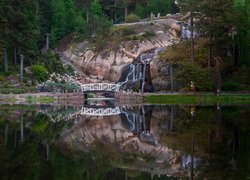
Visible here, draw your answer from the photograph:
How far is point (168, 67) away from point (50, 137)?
42321 millimetres

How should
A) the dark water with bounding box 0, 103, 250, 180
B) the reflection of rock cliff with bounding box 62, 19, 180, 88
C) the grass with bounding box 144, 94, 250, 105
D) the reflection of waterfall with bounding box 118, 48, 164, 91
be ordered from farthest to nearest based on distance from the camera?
the reflection of rock cliff with bounding box 62, 19, 180, 88 → the reflection of waterfall with bounding box 118, 48, 164, 91 → the grass with bounding box 144, 94, 250, 105 → the dark water with bounding box 0, 103, 250, 180

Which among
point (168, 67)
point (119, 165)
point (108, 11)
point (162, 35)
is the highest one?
point (108, 11)

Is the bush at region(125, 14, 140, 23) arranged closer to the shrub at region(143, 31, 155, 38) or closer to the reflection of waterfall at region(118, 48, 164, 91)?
the shrub at region(143, 31, 155, 38)

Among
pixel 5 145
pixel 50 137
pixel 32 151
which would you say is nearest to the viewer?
pixel 32 151

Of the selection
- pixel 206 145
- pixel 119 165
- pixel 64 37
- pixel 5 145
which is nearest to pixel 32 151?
pixel 5 145

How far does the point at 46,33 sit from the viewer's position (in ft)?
272

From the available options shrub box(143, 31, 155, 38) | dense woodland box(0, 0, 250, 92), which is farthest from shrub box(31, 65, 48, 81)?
shrub box(143, 31, 155, 38)

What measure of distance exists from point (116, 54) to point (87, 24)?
29.6 feet

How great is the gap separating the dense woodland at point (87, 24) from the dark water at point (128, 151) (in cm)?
3194

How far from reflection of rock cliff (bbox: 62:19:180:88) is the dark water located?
46752mm

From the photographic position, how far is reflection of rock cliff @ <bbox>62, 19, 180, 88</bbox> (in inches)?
3110

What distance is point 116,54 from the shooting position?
80.4 meters

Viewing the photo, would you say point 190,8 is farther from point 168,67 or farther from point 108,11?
point 108,11

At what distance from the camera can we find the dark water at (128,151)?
15.6m
